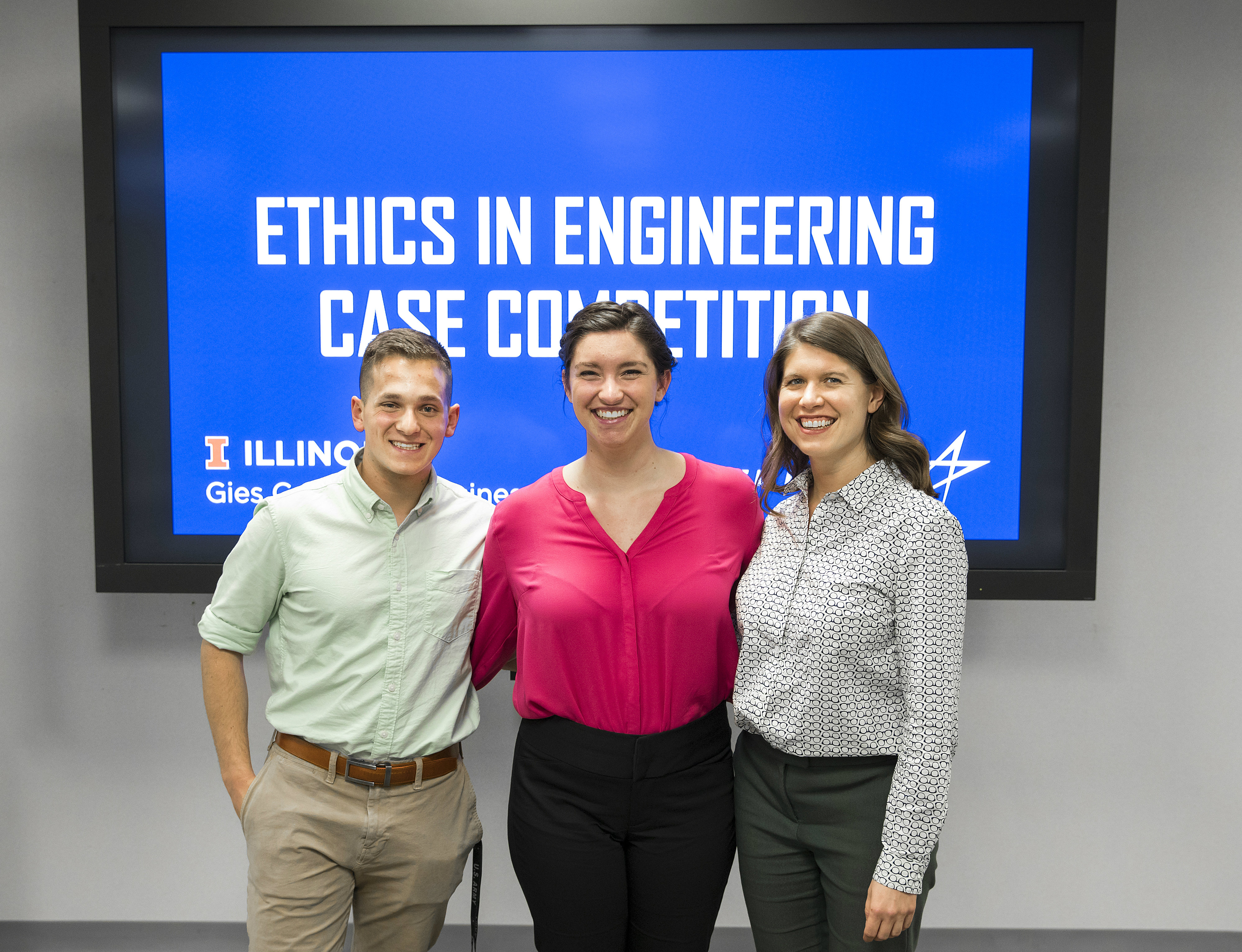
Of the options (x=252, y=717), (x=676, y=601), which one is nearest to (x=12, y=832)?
(x=252, y=717)

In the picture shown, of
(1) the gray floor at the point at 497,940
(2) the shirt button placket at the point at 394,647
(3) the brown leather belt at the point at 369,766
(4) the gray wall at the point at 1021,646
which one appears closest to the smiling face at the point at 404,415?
(2) the shirt button placket at the point at 394,647

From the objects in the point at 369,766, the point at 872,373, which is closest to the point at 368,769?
the point at 369,766

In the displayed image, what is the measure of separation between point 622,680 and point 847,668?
0.39 metres

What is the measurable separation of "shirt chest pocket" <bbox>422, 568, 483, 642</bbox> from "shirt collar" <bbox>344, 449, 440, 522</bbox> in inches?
5.4

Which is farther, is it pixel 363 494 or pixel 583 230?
pixel 583 230

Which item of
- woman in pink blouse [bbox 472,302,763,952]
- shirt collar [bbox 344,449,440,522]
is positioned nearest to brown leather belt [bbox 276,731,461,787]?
woman in pink blouse [bbox 472,302,763,952]

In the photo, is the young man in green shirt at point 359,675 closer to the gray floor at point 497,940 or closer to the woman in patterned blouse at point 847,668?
the woman in patterned blouse at point 847,668

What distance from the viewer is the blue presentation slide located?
1.98 m

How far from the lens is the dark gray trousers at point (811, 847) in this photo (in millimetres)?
Result: 1276

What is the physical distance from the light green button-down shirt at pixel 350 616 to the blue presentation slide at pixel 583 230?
0.61 metres

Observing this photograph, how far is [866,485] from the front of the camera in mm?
1308

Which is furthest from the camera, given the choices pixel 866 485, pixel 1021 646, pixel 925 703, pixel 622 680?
pixel 1021 646

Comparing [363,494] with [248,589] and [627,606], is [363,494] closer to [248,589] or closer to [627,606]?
[248,589]

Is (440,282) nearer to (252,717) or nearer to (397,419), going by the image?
(397,419)
